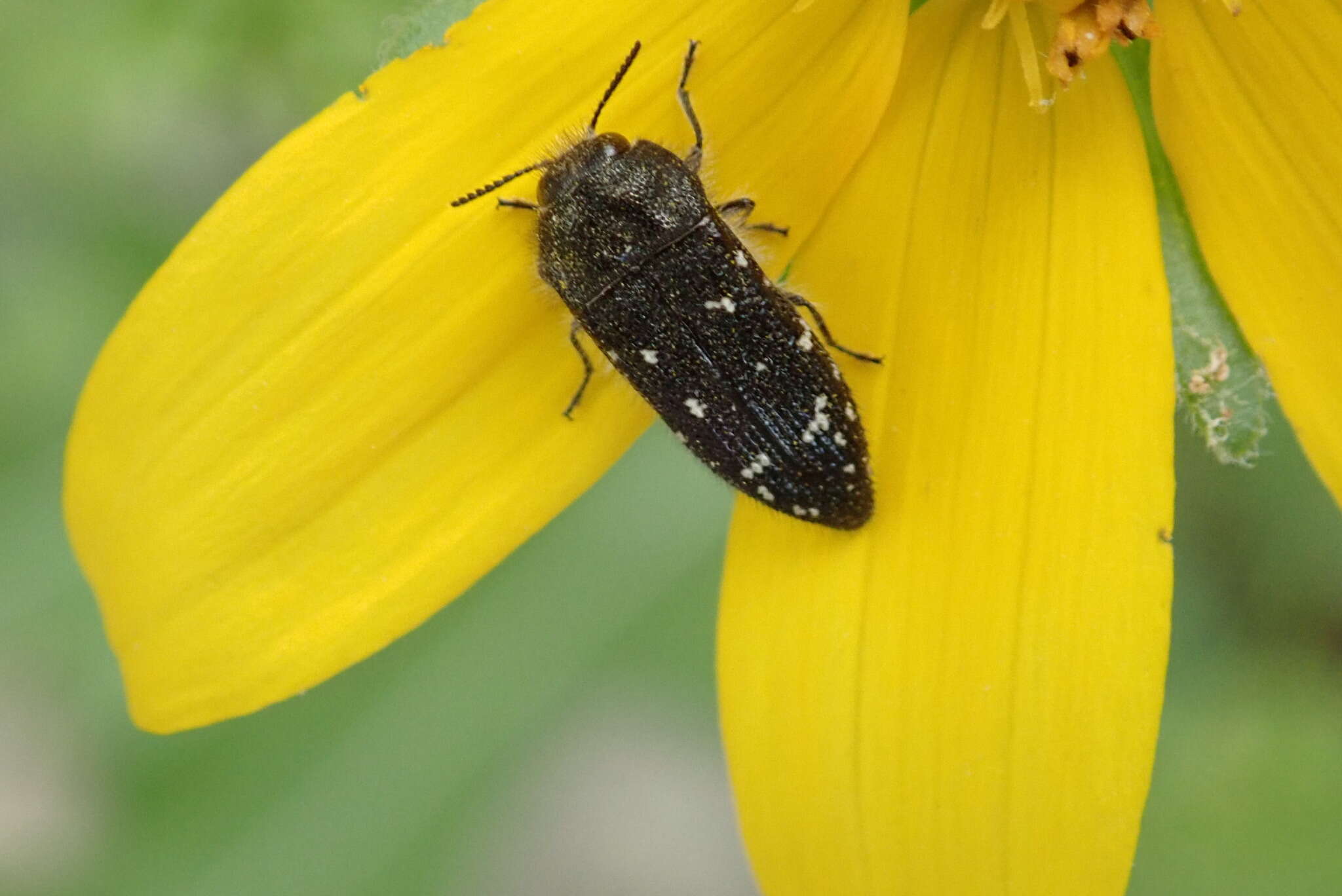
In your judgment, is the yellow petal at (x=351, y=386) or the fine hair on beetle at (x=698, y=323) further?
the fine hair on beetle at (x=698, y=323)

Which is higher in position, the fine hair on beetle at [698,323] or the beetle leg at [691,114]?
the beetle leg at [691,114]

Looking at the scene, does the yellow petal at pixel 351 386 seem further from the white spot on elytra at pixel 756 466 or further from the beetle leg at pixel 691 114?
the white spot on elytra at pixel 756 466

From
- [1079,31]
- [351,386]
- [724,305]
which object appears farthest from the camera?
[724,305]

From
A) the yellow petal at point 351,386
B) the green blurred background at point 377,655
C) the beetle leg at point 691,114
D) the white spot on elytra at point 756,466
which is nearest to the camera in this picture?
the yellow petal at point 351,386

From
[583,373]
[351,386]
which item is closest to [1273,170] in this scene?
A: [583,373]

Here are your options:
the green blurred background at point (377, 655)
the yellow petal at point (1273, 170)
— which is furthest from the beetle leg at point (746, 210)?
the green blurred background at point (377, 655)

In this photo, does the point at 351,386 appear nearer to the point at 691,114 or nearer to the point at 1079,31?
the point at 691,114

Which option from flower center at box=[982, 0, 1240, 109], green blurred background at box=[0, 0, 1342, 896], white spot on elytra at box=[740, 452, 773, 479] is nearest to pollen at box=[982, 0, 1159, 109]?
flower center at box=[982, 0, 1240, 109]

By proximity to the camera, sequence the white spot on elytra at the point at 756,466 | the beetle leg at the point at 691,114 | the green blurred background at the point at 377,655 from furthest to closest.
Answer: the green blurred background at the point at 377,655 → the white spot on elytra at the point at 756,466 → the beetle leg at the point at 691,114
